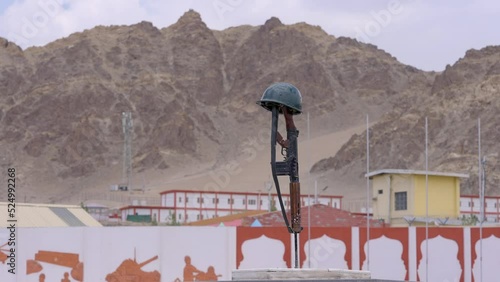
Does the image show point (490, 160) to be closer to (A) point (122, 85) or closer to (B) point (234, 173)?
(B) point (234, 173)

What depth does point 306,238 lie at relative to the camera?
33500 mm

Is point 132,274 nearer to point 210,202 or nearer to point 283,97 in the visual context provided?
point 283,97

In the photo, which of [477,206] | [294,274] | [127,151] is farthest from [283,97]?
[127,151]

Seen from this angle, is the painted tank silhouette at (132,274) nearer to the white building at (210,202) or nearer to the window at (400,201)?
the window at (400,201)

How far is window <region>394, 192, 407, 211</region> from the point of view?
53.4 meters

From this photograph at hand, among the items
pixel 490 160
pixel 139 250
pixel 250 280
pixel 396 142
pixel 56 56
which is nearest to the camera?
pixel 250 280

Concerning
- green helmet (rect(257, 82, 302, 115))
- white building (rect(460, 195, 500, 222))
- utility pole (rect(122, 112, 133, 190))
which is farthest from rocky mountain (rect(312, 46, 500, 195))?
green helmet (rect(257, 82, 302, 115))

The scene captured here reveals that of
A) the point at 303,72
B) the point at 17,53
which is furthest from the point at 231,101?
the point at 17,53

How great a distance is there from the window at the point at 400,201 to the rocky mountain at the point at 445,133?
5498 centimetres

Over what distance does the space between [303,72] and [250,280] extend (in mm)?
170272

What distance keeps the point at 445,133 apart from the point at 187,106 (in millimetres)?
54546

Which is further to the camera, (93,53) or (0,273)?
(93,53)

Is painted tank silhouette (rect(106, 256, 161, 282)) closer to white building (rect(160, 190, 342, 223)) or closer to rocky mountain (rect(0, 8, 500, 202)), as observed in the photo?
white building (rect(160, 190, 342, 223))

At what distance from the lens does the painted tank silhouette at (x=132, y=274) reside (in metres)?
32.0
